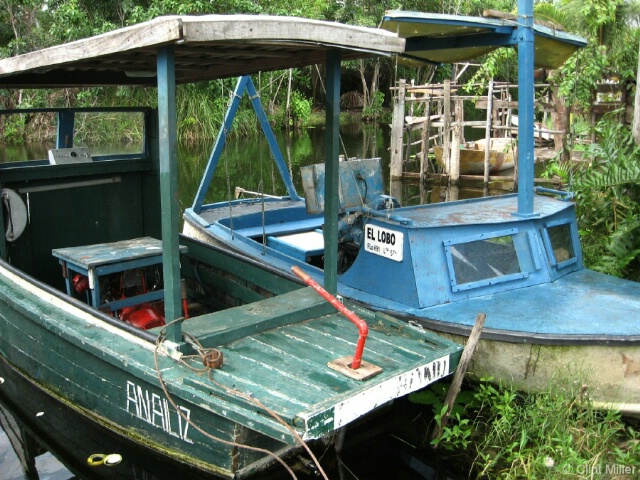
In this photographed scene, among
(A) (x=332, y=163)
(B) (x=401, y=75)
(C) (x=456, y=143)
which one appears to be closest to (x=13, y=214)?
(A) (x=332, y=163)

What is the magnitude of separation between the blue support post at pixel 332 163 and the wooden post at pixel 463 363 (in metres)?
1.09

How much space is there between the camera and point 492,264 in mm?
5906

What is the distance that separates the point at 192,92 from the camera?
75.8 feet

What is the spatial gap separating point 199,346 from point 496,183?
13.9m

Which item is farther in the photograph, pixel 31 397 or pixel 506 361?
pixel 31 397

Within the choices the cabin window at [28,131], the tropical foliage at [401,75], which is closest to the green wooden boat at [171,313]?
the tropical foliage at [401,75]

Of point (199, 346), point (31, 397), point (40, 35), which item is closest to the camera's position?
point (199, 346)

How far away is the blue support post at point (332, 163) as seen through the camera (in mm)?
4707

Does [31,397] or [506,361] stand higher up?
[506,361]

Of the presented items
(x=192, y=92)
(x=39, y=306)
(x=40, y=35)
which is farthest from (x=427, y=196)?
(x=40, y=35)

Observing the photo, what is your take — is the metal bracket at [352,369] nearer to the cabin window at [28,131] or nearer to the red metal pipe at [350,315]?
the red metal pipe at [350,315]

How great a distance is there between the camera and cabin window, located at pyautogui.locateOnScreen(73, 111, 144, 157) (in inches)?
274

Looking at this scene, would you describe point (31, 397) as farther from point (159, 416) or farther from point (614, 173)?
point (614, 173)

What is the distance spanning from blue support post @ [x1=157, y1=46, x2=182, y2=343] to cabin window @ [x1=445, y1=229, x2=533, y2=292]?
2.54m
